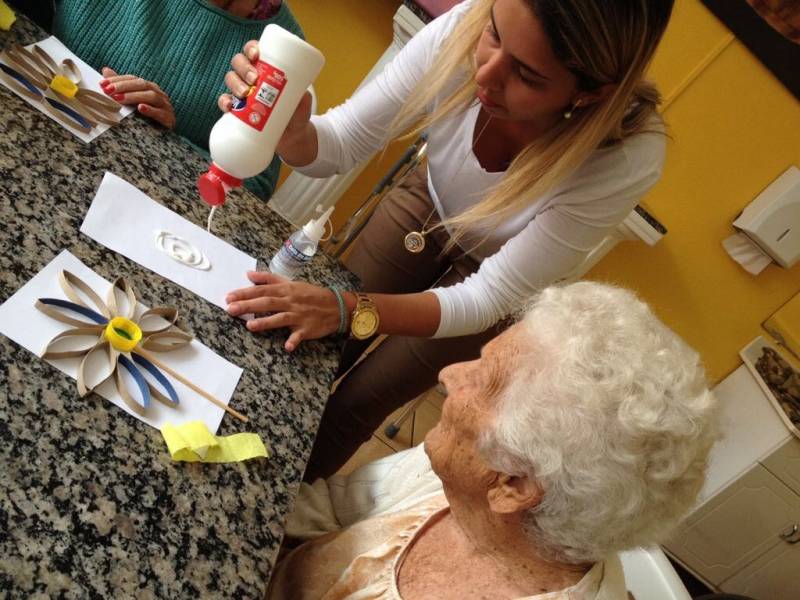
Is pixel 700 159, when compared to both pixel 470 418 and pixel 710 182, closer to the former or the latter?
pixel 710 182

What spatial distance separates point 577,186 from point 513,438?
0.56 m

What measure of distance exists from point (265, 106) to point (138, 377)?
420 mm

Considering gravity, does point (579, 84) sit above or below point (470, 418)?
above

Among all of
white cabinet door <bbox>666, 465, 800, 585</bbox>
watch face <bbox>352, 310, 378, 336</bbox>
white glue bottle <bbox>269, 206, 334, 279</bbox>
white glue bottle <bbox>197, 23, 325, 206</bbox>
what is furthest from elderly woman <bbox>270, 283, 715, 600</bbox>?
white cabinet door <bbox>666, 465, 800, 585</bbox>

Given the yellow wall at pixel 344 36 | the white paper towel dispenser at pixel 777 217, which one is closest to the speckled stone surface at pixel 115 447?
the yellow wall at pixel 344 36

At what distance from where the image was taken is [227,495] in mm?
714

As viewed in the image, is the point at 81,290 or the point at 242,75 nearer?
the point at 81,290

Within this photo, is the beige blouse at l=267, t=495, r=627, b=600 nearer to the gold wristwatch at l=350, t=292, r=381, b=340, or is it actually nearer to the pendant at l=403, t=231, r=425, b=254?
the gold wristwatch at l=350, t=292, r=381, b=340

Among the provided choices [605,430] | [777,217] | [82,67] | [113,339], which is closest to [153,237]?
[113,339]

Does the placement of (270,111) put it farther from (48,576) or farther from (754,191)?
(754,191)

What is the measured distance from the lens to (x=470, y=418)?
805 millimetres

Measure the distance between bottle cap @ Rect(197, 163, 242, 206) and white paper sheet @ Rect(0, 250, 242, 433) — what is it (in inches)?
9.1

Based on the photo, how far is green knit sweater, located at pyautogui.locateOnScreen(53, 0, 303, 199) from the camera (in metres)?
1.23

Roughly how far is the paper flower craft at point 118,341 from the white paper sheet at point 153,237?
8 centimetres
